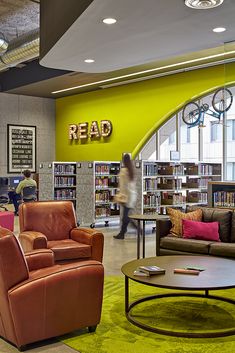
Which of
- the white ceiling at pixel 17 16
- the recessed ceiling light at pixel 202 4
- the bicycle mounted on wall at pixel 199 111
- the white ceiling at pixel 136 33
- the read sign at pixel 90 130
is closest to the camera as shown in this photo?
the recessed ceiling light at pixel 202 4

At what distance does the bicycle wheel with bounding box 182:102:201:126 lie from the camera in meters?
10.6

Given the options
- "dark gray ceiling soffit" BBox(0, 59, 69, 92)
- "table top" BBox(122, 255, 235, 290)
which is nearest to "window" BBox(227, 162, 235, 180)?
"table top" BBox(122, 255, 235, 290)

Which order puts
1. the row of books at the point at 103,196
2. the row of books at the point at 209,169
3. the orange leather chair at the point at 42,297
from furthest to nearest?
the row of books at the point at 209,169, the row of books at the point at 103,196, the orange leather chair at the point at 42,297

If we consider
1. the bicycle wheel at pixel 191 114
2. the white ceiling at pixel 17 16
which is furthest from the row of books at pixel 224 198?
the white ceiling at pixel 17 16

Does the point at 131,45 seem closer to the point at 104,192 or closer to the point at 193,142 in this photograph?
the point at 104,192

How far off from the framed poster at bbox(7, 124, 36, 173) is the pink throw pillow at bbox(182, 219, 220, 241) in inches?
358

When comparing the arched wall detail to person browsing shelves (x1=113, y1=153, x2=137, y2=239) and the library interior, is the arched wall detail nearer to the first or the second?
the library interior

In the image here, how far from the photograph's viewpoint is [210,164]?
1163cm

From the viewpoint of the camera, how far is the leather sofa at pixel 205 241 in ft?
19.3

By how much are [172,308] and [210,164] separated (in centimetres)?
739

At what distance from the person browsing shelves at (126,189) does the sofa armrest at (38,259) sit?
4704 millimetres

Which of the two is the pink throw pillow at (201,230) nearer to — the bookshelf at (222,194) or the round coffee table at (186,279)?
the bookshelf at (222,194)

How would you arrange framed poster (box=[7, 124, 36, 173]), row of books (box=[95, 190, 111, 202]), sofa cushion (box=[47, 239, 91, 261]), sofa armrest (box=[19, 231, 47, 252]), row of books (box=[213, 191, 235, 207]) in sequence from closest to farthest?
1. sofa armrest (box=[19, 231, 47, 252])
2. sofa cushion (box=[47, 239, 91, 261])
3. row of books (box=[213, 191, 235, 207])
4. row of books (box=[95, 190, 111, 202])
5. framed poster (box=[7, 124, 36, 173])

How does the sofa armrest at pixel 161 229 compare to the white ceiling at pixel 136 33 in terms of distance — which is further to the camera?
the sofa armrest at pixel 161 229
